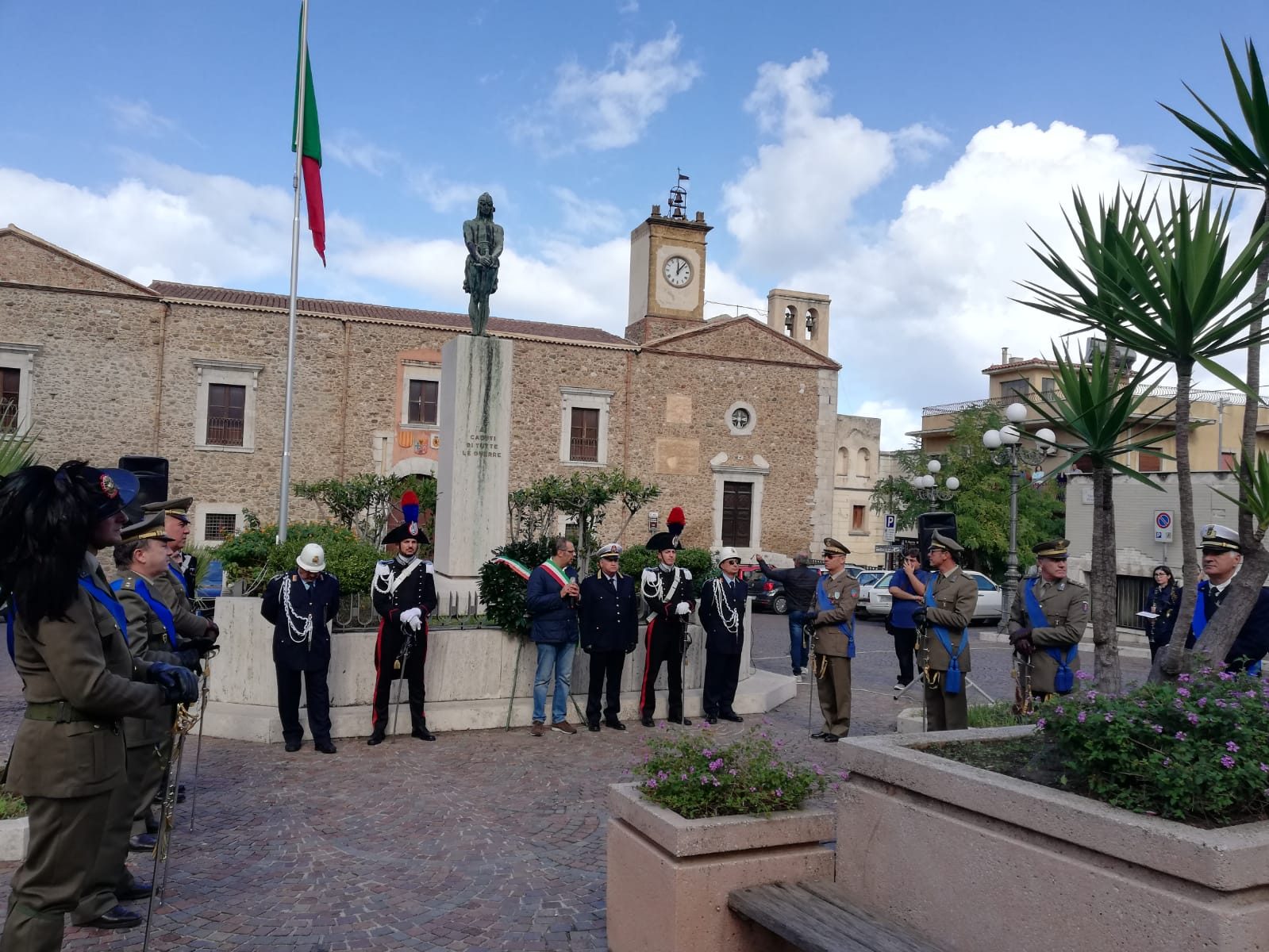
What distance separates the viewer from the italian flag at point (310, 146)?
17438 millimetres

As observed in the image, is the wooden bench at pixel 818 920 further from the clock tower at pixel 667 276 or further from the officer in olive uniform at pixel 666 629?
the clock tower at pixel 667 276

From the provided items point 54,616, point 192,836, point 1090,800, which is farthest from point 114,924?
point 1090,800

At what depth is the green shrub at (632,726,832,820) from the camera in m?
3.98

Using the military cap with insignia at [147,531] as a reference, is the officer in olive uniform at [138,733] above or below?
below

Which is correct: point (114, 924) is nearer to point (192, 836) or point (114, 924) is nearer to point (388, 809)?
point (192, 836)

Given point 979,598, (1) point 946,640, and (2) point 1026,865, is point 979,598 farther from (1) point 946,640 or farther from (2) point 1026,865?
(2) point 1026,865

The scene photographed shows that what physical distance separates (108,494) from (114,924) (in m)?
2.20

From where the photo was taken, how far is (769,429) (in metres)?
33.6

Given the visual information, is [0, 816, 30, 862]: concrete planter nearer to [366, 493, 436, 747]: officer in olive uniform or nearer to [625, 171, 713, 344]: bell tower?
[366, 493, 436, 747]: officer in olive uniform

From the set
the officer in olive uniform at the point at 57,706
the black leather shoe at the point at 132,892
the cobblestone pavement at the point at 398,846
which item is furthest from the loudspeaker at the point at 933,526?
the officer in olive uniform at the point at 57,706

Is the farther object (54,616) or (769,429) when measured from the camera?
(769,429)

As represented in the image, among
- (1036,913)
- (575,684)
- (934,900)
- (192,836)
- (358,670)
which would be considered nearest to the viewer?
(1036,913)

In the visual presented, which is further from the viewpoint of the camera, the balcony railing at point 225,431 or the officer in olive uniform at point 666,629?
the balcony railing at point 225,431

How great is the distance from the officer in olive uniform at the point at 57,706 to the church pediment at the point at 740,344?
28805 millimetres
